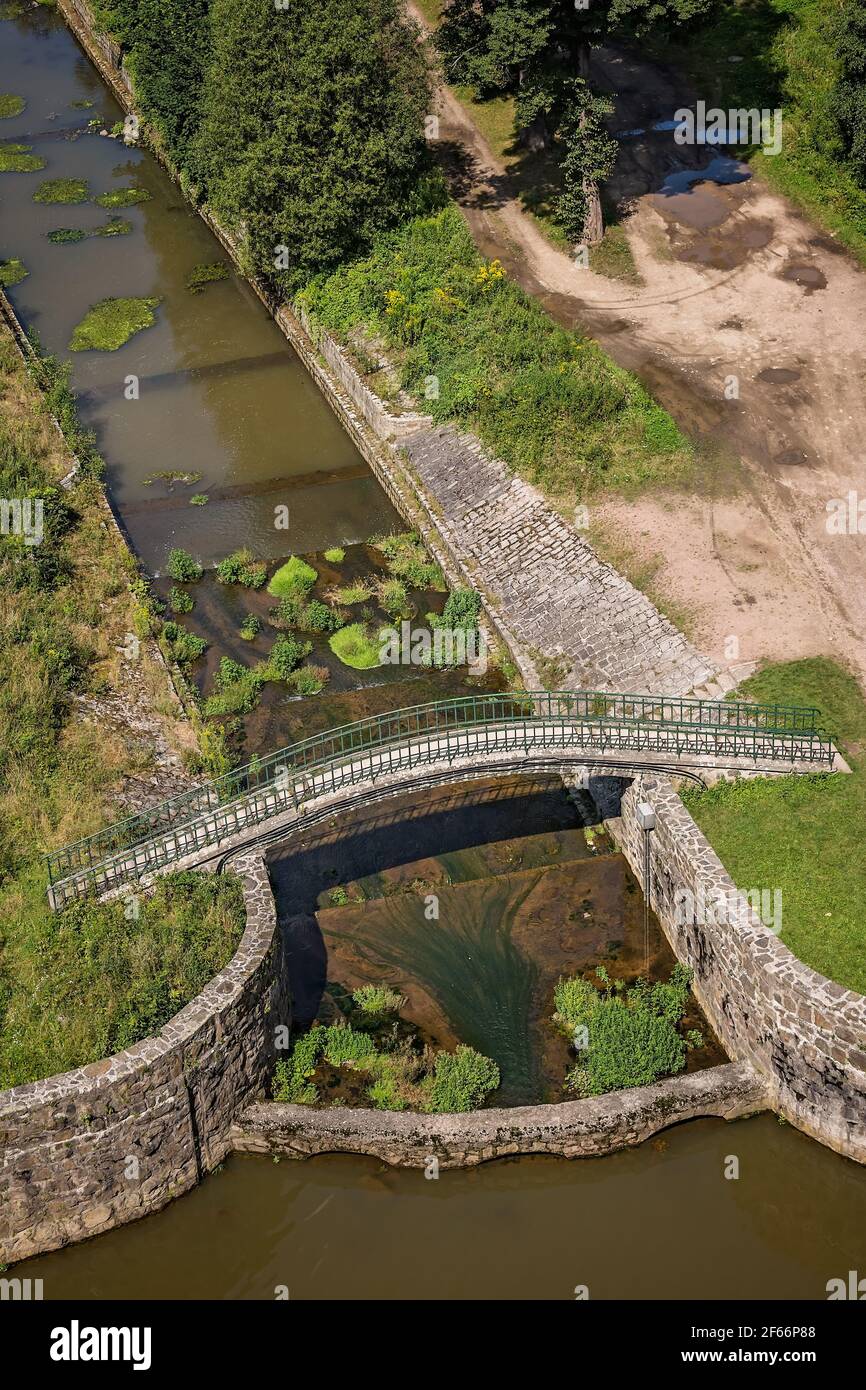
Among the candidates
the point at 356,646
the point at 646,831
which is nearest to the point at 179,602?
the point at 356,646

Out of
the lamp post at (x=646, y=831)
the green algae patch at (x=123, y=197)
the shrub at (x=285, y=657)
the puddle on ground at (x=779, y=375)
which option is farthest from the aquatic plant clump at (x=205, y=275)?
the lamp post at (x=646, y=831)

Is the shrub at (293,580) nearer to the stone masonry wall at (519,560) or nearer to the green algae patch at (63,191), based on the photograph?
the stone masonry wall at (519,560)

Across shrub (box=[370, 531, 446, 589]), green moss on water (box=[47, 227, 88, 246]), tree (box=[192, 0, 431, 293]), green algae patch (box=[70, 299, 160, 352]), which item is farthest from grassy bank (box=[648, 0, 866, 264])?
green moss on water (box=[47, 227, 88, 246])

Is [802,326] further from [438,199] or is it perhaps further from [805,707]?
[805,707]

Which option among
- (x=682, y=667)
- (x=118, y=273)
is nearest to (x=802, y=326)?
(x=682, y=667)

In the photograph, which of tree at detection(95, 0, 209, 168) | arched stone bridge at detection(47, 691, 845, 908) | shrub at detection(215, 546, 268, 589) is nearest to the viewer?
arched stone bridge at detection(47, 691, 845, 908)

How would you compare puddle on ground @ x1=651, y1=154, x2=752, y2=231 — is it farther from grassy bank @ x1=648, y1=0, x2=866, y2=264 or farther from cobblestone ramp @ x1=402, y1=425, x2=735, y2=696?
cobblestone ramp @ x1=402, y1=425, x2=735, y2=696
